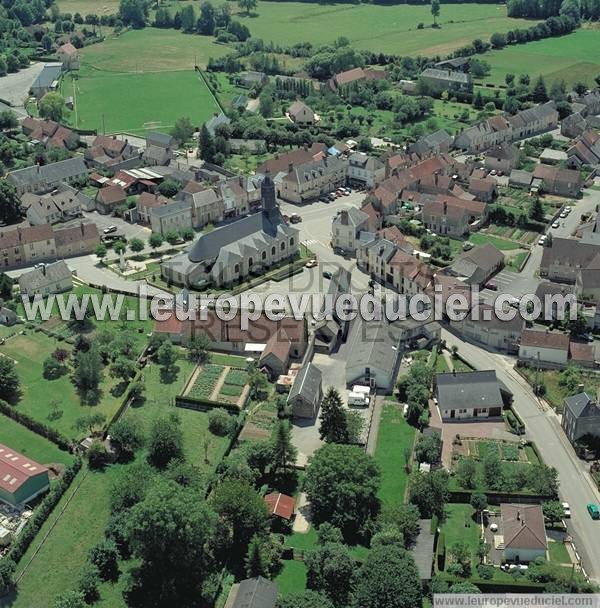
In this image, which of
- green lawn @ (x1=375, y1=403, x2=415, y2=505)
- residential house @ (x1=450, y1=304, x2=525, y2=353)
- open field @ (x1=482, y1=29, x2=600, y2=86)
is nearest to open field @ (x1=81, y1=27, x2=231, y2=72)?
open field @ (x1=482, y1=29, x2=600, y2=86)

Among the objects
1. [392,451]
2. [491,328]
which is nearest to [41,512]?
[392,451]

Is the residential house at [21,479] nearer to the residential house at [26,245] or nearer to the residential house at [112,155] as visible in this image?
the residential house at [26,245]

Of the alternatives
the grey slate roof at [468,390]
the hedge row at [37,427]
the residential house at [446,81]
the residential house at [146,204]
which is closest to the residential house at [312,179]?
the residential house at [146,204]

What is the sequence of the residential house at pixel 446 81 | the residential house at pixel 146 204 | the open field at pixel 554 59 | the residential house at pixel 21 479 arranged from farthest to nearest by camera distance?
the open field at pixel 554 59 → the residential house at pixel 446 81 → the residential house at pixel 146 204 → the residential house at pixel 21 479

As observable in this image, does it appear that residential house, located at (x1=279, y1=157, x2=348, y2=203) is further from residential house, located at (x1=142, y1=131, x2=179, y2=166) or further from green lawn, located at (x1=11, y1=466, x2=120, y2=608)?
green lawn, located at (x1=11, y1=466, x2=120, y2=608)

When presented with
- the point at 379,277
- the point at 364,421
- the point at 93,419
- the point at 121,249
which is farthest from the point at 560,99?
the point at 93,419

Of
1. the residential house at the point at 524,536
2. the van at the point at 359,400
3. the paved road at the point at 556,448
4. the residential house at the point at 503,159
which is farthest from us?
the residential house at the point at 503,159
